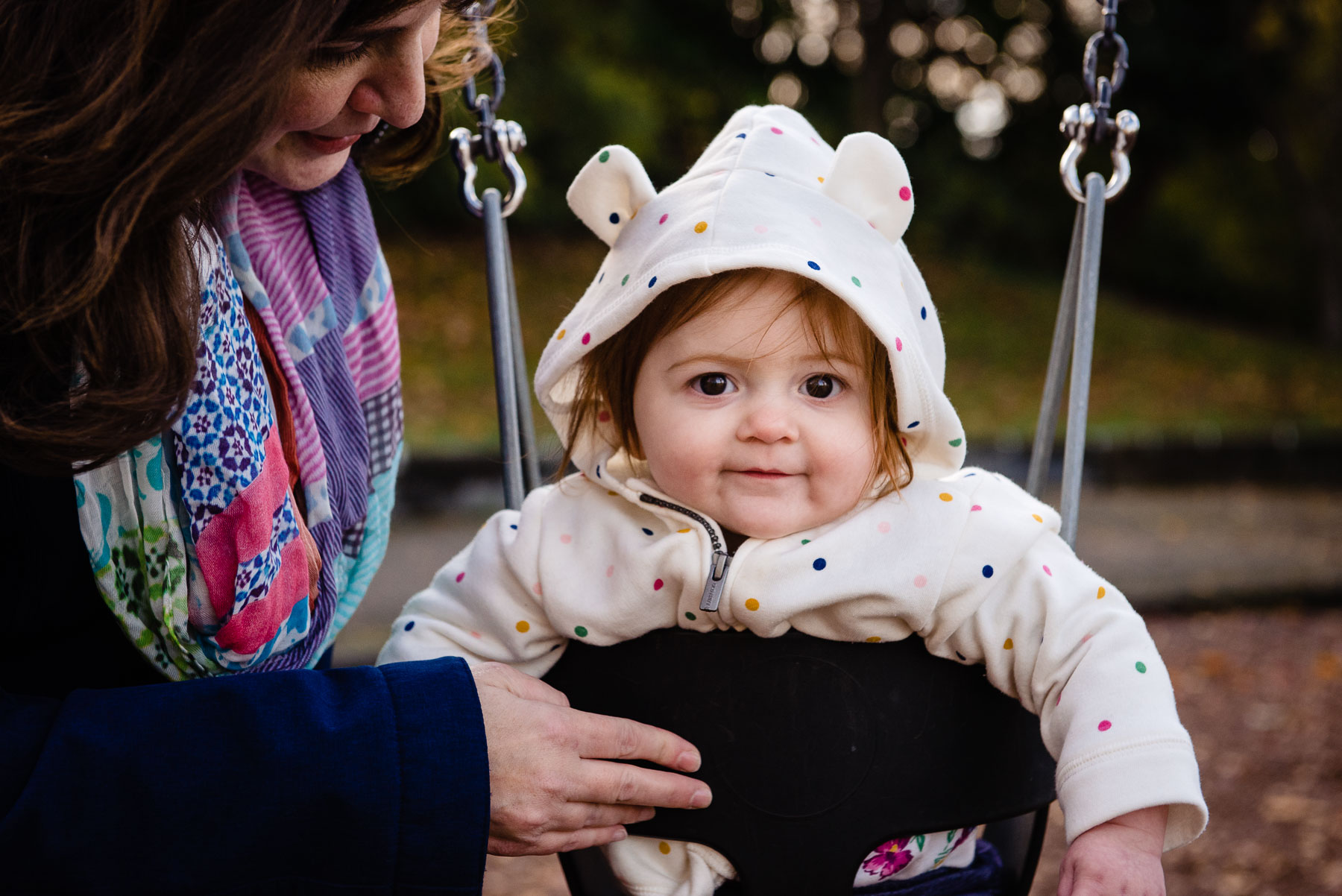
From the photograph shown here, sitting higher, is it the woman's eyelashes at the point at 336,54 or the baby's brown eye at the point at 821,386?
the woman's eyelashes at the point at 336,54

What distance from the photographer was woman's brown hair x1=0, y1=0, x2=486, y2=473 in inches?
38.6

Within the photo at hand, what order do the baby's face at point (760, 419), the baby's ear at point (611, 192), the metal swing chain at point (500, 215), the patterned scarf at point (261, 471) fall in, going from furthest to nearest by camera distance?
A: the metal swing chain at point (500, 215), the baby's ear at point (611, 192), the baby's face at point (760, 419), the patterned scarf at point (261, 471)

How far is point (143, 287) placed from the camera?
41.3 inches

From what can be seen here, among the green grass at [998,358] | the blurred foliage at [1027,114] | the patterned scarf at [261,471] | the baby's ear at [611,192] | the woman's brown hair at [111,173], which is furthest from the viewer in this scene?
the blurred foliage at [1027,114]

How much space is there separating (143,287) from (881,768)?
0.85 metres

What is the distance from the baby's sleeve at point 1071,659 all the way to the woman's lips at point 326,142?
0.76 m

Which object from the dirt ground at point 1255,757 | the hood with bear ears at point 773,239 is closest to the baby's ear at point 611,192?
the hood with bear ears at point 773,239

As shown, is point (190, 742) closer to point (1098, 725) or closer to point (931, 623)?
point (931, 623)

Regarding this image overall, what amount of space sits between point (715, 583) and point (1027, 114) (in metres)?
12.5

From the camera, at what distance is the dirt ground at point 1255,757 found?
2.89 metres

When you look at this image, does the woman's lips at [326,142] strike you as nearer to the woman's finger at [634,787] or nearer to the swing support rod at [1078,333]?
the woman's finger at [634,787]

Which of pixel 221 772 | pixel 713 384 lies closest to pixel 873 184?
pixel 713 384

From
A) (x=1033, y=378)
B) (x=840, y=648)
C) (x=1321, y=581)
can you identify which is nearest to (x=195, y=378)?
(x=840, y=648)

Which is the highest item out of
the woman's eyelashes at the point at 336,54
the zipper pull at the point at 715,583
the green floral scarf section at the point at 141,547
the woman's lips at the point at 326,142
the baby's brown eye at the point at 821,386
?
the woman's eyelashes at the point at 336,54
